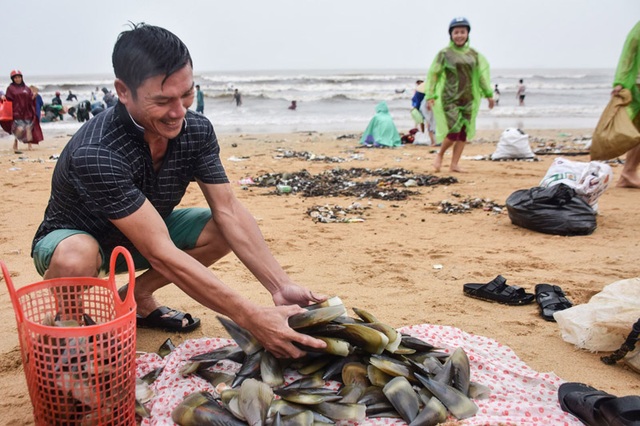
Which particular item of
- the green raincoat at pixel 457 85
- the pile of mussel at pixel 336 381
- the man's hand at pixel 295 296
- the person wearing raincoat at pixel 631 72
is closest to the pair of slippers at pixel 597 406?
the pile of mussel at pixel 336 381

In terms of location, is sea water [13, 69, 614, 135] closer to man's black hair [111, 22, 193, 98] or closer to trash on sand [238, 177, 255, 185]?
trash on sand [238, 177, 255, 185]

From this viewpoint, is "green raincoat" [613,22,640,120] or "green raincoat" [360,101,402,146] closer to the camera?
"green raincoat" [613,22,640,120]

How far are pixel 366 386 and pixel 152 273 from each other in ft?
4.32

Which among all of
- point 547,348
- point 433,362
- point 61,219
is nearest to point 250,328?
point 433,362

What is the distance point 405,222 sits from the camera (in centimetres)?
514

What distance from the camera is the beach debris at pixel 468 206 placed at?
5477mm

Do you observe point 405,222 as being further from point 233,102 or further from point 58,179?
point 233,102

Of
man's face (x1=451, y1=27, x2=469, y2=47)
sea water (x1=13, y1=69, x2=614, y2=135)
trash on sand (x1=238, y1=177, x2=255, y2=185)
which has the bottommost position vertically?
sea water (x1=13, y1=69, x2=614, y2=135)

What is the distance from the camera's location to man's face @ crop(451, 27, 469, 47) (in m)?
6.77

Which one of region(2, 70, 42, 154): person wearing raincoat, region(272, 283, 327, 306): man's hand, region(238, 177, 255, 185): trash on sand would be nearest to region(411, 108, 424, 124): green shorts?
region(238, 177, 255, 185): trash on sand

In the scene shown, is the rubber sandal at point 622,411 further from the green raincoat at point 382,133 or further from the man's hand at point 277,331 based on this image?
the green raincoat at point 382,133

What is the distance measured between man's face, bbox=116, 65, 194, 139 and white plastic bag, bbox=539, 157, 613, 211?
3577mm

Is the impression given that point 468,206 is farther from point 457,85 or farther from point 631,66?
point 631,66

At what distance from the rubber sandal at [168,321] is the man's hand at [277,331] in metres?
0.91
